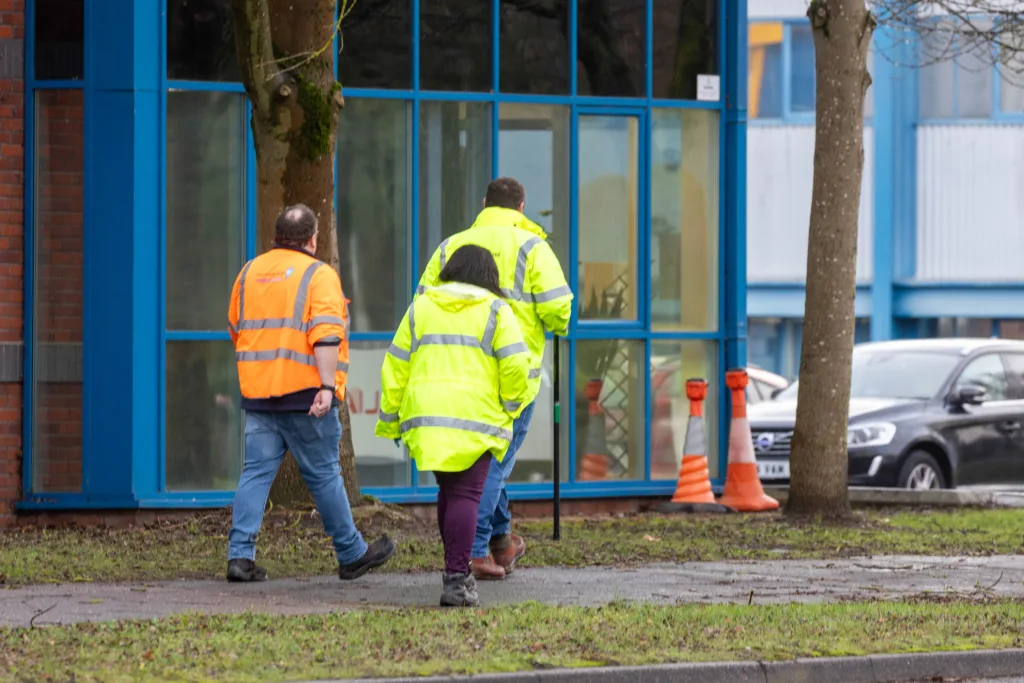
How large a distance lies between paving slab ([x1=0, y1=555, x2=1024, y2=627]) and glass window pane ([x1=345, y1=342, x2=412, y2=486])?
139 inches

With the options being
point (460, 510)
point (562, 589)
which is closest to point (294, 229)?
point (460, 510)

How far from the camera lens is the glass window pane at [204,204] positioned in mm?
12938

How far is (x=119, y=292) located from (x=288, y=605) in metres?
4.79

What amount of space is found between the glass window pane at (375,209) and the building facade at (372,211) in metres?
0.02

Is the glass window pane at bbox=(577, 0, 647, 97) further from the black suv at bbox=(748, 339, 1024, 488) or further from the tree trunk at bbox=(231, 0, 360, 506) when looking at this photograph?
the black suv at bbox=(748, 339, 1024, 488)

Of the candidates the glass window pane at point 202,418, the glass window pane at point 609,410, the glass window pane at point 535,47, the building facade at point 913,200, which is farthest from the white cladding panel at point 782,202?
the glass window pane at point 202,418

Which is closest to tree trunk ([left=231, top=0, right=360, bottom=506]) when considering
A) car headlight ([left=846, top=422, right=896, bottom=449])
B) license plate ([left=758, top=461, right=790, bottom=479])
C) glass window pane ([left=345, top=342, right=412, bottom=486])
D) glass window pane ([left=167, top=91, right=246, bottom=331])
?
glass window pane ([left=167, top=91, right=246, bottom=331])

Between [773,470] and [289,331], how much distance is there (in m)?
8.84

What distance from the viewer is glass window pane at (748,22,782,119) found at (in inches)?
1406

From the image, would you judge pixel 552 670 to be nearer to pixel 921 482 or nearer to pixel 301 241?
pixel 301 241

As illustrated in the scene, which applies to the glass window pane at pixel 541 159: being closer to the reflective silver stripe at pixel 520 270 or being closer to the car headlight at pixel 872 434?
the car headlight at pixel 872 434

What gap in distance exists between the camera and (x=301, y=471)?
9.35 metres

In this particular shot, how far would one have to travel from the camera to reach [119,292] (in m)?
12.7

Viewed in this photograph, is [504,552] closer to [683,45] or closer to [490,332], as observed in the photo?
[490,332]
